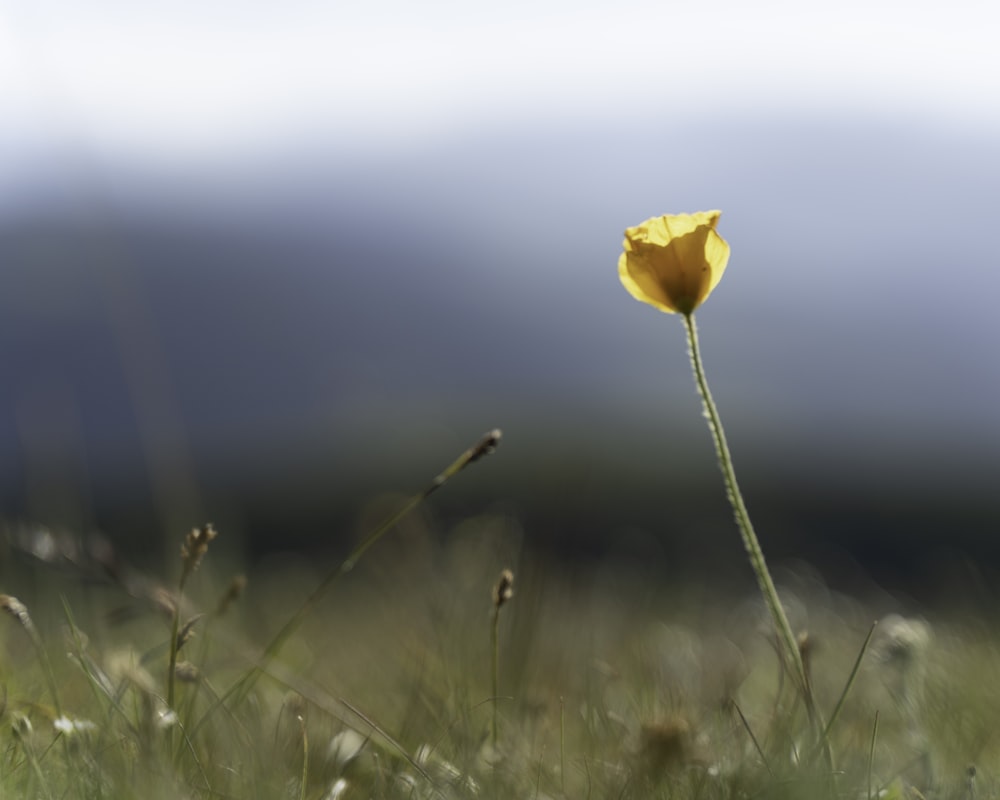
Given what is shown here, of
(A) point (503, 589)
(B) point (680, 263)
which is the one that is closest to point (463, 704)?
(A) point (503, 589)

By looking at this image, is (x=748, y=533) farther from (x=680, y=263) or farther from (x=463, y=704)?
(x=463, y=704)

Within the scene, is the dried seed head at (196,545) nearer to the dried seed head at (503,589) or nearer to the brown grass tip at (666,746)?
the dried seed head at (503,589)

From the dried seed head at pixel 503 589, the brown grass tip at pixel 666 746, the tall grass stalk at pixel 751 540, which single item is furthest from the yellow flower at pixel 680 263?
the brown grass tip at pixel 666 746

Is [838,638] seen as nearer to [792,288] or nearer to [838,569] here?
[838,569]

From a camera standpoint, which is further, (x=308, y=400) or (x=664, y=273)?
(x=308, y=400)

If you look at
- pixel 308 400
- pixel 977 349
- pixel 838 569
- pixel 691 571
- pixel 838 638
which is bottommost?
pixel 977 349

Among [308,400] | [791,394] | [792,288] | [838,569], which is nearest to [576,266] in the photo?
[792,288]
